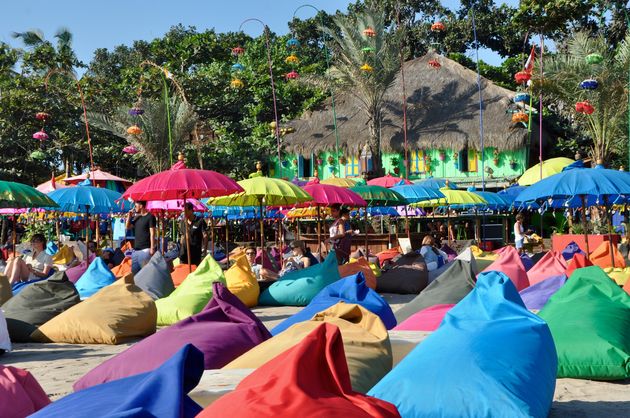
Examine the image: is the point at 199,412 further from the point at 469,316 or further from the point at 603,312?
the point at 603,312

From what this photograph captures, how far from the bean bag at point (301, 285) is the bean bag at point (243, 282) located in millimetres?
213

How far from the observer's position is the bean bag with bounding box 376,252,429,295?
466 inches

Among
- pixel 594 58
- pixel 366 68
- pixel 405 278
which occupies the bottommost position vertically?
pixel 405 278

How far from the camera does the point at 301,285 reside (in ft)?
34.4

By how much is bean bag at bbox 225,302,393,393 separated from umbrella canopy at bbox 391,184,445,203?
1212cm

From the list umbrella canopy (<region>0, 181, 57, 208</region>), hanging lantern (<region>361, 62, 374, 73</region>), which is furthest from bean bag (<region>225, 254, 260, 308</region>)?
hanging lantern (<region>361, 62, 374, 73</region>)

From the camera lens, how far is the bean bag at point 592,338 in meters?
5.07

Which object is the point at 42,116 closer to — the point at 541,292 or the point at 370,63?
the point at 370,63

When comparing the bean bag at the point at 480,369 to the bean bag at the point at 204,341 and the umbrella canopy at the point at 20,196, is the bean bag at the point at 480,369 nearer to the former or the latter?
the bean bag at the point at 204,341

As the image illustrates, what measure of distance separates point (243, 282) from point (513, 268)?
11.1 ft

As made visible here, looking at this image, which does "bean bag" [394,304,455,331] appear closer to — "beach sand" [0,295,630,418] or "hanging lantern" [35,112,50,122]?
"beach sand" [0,295,630,418]

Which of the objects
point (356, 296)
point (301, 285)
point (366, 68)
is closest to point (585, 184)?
point (301, 285)

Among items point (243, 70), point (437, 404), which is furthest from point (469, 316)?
point (243, 70)

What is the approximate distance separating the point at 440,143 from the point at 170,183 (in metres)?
19.8
